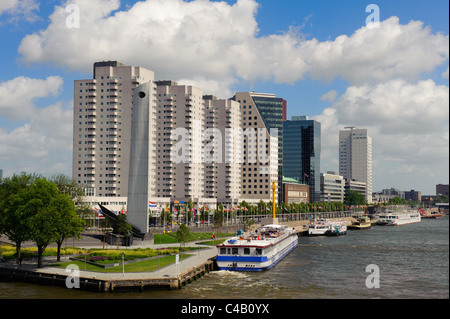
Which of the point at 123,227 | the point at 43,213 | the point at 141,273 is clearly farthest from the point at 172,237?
the point at 141,273

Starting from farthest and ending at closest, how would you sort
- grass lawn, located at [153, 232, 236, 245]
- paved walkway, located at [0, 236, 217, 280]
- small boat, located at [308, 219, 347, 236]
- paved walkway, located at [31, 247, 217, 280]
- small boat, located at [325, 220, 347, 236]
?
1. small boat, located at [308, 219, 347, 236]
2. small boat, located at [325, 220, 347, 236]
3. grass lawn, located at [153, 232, 236, 245]
4. paved walkway, located at [0, 236, 217, 280]
5. paved walkway, located at [31, 247, 217, 280]

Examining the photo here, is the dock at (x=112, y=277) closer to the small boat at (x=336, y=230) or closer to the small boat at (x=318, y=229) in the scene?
the small boat at (x=318, y=229)

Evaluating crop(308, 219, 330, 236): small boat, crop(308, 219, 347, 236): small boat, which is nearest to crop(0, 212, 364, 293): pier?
crop(308, 219, 330, 236): small boat

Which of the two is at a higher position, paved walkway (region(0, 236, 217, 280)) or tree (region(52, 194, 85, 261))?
tree (region(52, 194, 85, 261))

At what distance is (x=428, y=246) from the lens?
405ft

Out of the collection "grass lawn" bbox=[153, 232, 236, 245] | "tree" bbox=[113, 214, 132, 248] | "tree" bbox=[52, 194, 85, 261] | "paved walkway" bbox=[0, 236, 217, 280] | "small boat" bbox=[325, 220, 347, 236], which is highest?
"tree" bbox=[52, 194, 85, 261]

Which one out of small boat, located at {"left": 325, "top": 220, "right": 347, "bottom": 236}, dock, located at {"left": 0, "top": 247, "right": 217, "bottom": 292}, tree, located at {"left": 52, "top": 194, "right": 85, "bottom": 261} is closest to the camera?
dock, located at {"left": 0, "top": 247, "right": 217, "bottom": 292}

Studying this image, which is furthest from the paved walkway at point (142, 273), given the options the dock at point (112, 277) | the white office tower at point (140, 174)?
the white office tower at point (140, 174)

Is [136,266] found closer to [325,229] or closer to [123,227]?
[123,227]

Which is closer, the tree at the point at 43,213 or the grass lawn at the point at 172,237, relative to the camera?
the tree at the point at 43,213

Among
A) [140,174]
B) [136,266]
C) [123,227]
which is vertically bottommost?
[136,266]

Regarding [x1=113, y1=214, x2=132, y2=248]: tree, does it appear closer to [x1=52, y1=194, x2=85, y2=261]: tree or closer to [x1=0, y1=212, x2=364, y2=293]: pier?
[x1=0, y1=212, x2=364, y2=293]: pier

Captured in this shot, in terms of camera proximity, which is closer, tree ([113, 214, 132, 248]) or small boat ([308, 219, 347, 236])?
tree ([113, 214, 132, 248])
